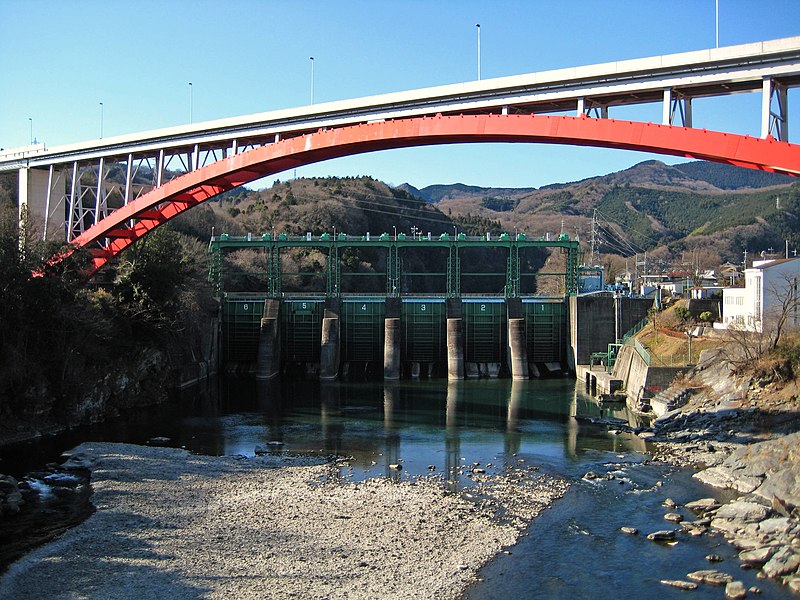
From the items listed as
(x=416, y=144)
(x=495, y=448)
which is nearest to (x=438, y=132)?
(x=416, y=144)

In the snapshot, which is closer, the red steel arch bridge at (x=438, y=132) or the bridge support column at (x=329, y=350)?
the red steel arch bridge at (x=438, y=132)

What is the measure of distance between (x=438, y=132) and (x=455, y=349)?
21621mm

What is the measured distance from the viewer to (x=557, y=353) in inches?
1716

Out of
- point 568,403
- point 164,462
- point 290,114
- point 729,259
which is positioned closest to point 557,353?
point 568,403

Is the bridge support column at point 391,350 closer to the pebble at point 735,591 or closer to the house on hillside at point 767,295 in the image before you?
the house on hillside at point 767,295

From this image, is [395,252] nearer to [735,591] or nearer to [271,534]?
[271,534]

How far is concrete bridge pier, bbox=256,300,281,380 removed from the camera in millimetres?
42312

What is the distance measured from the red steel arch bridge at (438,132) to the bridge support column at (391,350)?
1522 cm

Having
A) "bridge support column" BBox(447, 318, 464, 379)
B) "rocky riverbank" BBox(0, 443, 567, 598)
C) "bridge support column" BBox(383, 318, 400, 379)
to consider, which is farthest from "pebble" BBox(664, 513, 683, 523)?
"bridge support column" BBox(383, 318, 400, 379)

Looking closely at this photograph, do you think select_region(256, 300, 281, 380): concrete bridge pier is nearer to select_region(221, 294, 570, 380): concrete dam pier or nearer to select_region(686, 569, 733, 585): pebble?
select_region(221, 294, 570, 380): concrete dam pier

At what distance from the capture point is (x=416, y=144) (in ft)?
77.0

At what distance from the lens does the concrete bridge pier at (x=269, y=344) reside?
42.3 metres

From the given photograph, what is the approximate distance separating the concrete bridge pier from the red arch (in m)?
12.3

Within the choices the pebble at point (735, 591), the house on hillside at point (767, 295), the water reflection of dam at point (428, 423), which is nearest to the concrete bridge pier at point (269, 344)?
the water reflection of dam at point (428, 423)
